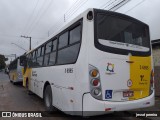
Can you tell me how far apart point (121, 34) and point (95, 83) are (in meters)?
1.62

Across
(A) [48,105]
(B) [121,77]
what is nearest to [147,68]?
(B) [121,77]

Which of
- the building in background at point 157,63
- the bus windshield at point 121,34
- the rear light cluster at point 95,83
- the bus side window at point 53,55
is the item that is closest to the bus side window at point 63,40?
the bus side window at point 53,55

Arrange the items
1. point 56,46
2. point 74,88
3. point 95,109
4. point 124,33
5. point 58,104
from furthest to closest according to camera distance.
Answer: point 56,46
point 58,104
point 124,33
point 74,88
point 95,109

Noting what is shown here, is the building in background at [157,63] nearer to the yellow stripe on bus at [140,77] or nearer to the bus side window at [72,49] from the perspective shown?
the yellow stripe on bus at [140,77]

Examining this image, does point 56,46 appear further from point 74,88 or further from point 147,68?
point 147,68

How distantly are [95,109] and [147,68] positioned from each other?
2.07 meters

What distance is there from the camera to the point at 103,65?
5.33 m

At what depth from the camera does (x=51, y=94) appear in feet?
24.3

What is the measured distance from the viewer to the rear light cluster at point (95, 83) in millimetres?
5156

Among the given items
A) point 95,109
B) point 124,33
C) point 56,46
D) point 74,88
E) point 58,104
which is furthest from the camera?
point 56,46

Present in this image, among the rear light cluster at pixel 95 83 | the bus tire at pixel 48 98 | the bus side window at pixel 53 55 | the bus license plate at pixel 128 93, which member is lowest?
the bus tire at pixel 48 98

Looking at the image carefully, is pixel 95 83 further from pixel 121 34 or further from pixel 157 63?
pixel 157 63

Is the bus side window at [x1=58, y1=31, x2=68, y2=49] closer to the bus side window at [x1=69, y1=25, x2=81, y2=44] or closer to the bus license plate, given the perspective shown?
the bus side window at [x1=69, y1=25, x2=81, y2=44]

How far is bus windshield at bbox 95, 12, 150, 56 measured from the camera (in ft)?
18.1
